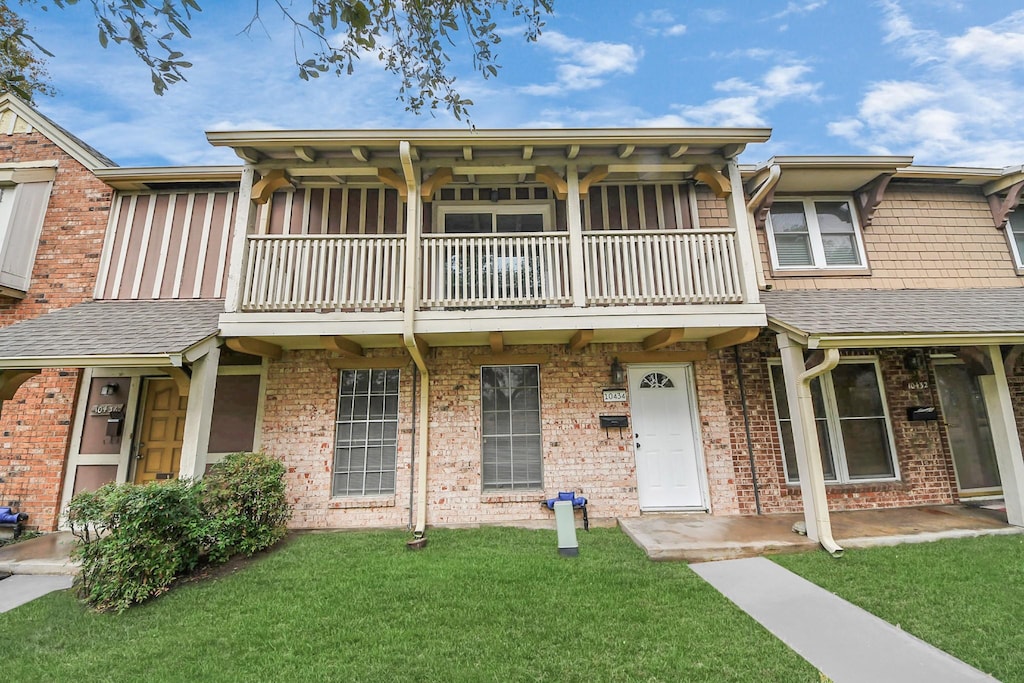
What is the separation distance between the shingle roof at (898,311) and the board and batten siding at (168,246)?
26.4ft

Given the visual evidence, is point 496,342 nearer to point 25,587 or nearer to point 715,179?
point 715,179

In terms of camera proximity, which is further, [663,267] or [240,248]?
[663,267]

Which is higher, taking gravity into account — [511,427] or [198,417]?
[198,417]

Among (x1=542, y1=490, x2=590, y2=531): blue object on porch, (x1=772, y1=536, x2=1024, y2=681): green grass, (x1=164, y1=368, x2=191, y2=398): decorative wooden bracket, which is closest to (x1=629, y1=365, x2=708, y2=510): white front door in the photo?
(x1=542, y1=490, x2=590, y2=531): blue object on porch

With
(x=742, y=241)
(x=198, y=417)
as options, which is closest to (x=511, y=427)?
(x=198, y=417)

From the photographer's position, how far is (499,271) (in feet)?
18.3

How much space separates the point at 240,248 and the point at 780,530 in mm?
7458

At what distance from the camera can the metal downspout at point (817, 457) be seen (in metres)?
4.69

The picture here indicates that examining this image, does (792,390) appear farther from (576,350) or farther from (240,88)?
(240,88)

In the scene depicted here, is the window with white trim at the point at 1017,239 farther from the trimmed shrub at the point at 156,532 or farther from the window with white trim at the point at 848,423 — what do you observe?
the trimmed shrub at the point at 156,532

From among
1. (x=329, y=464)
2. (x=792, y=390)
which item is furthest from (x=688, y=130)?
(x=329, y=464)

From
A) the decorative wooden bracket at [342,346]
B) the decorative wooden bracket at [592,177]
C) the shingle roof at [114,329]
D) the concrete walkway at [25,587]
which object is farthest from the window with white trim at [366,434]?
the decorative wooden bracket at [592,177]

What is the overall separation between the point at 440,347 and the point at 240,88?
370 cm

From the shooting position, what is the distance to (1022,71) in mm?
9383
